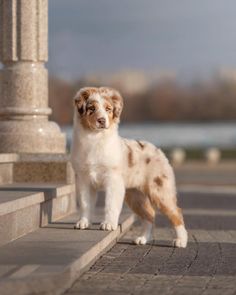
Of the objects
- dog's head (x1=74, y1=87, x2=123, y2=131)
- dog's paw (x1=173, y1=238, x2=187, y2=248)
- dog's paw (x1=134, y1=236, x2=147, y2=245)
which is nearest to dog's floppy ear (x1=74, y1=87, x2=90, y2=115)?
dog's head (x1=74, y1=87, x2=123, y2=131)

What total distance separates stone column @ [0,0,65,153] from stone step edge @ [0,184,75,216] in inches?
39.1

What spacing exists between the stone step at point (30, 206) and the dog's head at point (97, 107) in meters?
1.07

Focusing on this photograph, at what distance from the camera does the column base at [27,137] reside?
12.6 meters

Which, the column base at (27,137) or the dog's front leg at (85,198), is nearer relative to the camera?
the dog's front leg at (85,198)

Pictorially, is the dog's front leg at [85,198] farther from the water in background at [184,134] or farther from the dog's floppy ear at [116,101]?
the water in background at [184,134]

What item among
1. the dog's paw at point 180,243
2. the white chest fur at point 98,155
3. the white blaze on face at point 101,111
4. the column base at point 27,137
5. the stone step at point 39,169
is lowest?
the dog's paw at point 180,243

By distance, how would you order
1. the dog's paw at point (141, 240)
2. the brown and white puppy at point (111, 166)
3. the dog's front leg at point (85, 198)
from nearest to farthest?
the brown and white puppy at point (111, 166) → the dog's front leg at point (85, 198) → the dog's paw at point (141, 240)

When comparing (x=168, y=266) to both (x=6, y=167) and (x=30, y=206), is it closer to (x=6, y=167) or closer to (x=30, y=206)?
(x=30, y=206)

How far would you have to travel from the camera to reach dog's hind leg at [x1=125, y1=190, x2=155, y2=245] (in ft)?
32.8

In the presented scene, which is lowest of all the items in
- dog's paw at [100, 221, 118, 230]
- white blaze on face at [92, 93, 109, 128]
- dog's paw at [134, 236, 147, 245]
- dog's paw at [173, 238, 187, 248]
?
dog's paw at [134, 236, 147, 245]

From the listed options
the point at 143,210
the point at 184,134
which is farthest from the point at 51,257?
the point at 184,134

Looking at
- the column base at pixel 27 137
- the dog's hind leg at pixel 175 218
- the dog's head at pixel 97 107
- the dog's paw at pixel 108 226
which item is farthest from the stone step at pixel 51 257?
the column base at pixel 27 137

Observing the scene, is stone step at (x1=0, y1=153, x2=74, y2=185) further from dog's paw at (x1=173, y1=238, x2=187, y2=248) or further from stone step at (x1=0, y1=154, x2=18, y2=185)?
dog's paw at (x1=173, y1=238, x2=187, y2=248)

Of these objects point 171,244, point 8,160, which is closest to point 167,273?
point 171,244
